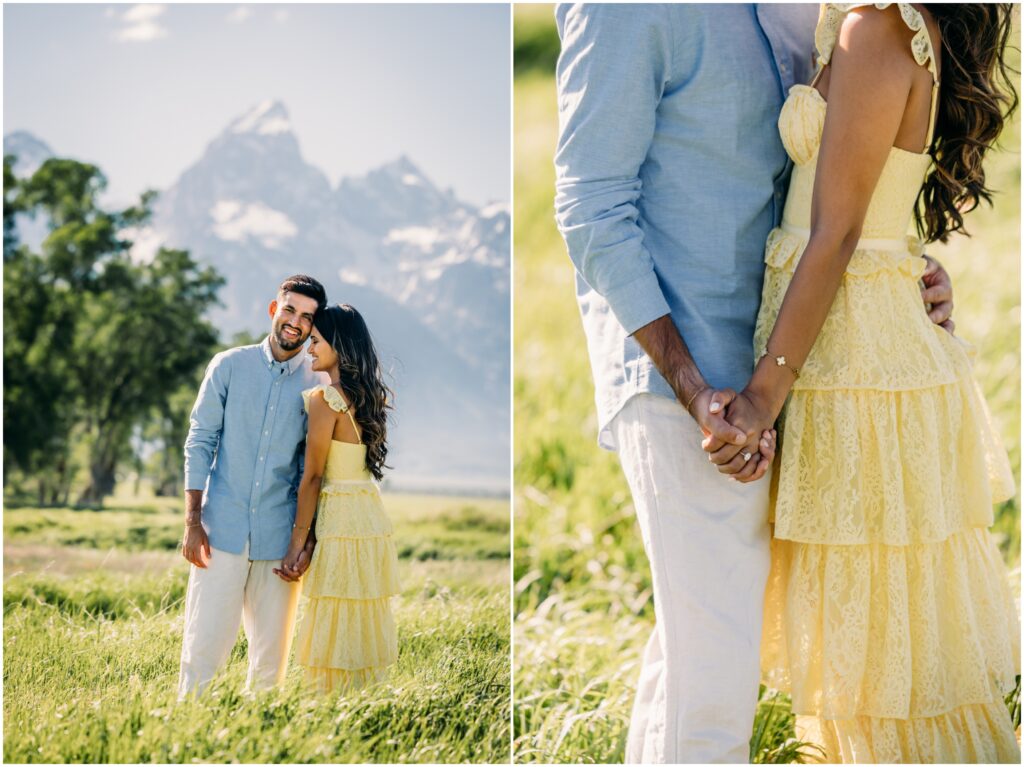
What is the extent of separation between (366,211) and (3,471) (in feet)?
4.32

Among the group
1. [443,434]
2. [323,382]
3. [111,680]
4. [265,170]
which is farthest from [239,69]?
[111,680]

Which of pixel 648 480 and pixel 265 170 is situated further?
pixel 265 170

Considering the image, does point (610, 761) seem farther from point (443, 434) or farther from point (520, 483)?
point (520, 483)

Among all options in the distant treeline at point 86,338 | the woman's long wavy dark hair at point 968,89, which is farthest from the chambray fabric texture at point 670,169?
the distant treeline at point 86,338

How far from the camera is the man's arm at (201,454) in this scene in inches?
A: 89.8

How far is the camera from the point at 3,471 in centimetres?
286

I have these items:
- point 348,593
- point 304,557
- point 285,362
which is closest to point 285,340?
point 285,362

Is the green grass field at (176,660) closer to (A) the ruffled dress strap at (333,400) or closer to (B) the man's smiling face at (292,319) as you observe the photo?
(A) the ruffled dress strap at (333,400)

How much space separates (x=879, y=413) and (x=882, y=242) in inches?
14.3

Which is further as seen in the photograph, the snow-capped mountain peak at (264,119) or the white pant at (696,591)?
the snow-capped mountain peak at (264,119)

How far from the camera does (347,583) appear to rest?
7.70ft

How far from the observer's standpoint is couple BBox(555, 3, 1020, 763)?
188cm

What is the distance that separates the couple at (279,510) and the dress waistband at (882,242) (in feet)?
3.49

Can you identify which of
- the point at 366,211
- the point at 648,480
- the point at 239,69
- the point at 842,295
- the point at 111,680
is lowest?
the point at 111,680
